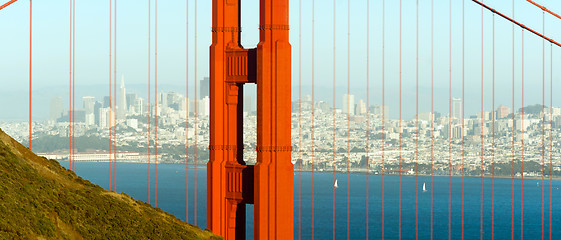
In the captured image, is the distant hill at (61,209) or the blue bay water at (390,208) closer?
the distant hill at (61,209)

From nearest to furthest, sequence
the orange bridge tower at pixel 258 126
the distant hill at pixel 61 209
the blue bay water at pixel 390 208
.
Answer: the distant hill at pixel 61 209
the orange bridge tower at pixel 258 126
the blue bay water at pixel 390 208

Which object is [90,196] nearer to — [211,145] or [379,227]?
[211,145]

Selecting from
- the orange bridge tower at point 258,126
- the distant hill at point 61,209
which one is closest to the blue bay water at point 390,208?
the orange bridge tower at point 258,126

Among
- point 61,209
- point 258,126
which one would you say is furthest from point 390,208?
point 61,209

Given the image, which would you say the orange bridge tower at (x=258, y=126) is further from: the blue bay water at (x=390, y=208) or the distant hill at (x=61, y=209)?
the blue bay water at (x=390, y=208)

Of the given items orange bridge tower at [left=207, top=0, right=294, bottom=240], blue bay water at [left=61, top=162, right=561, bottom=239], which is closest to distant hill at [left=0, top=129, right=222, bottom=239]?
orange bridge tower at [left=207, top=0, right=294, bottom=240]

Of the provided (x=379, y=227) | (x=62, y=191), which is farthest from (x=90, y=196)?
(x=379, y=227)
